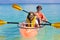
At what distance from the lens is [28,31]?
3705 mm

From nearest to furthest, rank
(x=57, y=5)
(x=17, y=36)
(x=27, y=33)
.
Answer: (x=27, y=33)
(x=17, y=36)
(x=57, y=5)

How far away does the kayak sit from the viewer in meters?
3.69

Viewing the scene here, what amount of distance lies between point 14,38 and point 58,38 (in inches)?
23.3

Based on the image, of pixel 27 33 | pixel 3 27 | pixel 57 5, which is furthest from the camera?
pixel 57 5

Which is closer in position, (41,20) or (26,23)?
(26,23)

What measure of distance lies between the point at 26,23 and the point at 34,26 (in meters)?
0.12

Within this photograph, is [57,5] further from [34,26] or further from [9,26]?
[34,26]

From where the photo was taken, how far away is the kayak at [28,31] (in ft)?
12.1

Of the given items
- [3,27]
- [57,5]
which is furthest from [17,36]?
[57,5]

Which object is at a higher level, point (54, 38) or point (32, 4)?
point (32, 4)

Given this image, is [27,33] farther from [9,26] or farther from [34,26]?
[9,26]

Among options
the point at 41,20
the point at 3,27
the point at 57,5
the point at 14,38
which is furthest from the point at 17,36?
the point at 57,5

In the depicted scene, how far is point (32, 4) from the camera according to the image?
1023 cm

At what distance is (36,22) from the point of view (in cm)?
390
